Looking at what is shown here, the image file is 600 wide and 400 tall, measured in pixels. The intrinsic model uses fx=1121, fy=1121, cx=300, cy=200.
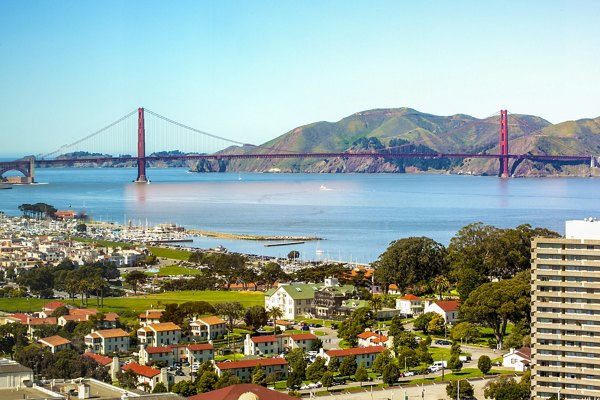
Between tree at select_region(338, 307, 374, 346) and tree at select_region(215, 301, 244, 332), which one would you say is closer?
tree at select_region(338, 307, 374, 346)

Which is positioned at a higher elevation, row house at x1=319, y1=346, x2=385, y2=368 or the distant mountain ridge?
the distant mountain ridge

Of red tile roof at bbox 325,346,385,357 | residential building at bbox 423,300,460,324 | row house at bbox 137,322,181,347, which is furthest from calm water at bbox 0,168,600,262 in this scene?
red tile roof at bbox 325,346,385,357

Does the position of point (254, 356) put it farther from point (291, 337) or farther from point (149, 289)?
point (149, 289)

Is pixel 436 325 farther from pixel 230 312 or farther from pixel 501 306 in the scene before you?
pixel 230 312

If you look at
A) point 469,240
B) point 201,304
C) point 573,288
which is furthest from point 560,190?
point 573,288

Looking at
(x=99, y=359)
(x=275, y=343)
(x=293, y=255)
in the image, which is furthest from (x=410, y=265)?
(x=293, y=255)

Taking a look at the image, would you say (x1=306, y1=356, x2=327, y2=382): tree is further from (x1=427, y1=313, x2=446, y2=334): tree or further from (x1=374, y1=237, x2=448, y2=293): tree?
(x1=374, y1=237, x2=448, y2=293): tree
